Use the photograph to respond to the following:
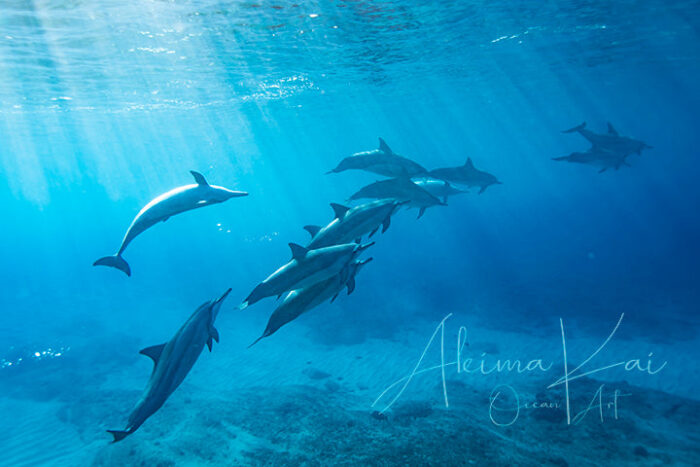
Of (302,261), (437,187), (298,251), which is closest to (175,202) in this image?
(298,251)

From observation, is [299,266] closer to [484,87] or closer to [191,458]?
[191,458]

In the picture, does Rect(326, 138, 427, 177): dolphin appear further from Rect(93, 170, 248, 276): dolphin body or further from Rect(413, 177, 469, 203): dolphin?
Rect(93, 170, 248, 276): dolphin body

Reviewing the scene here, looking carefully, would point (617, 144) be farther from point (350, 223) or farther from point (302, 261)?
point (302, 261)

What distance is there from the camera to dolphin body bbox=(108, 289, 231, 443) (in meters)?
2.86

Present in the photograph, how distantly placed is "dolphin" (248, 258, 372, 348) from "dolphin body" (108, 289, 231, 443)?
1.58 ft

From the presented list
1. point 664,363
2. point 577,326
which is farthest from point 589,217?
point 664,363

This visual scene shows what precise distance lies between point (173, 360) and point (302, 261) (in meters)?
1.43

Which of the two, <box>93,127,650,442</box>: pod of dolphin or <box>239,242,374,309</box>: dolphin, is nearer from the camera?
<box>93,127,650,442</box>: pod of dolphin

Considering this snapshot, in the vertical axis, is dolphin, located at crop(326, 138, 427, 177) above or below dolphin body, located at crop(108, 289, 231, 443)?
below

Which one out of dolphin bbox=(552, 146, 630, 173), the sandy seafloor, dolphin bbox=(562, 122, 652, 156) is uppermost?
dolphin bbox=(562, 122, 652, 156)

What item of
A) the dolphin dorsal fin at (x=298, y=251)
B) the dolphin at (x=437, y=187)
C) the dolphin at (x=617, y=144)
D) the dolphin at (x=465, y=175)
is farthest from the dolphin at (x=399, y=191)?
the dolphin at (x=617, y=144)

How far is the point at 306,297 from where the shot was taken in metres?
3.47

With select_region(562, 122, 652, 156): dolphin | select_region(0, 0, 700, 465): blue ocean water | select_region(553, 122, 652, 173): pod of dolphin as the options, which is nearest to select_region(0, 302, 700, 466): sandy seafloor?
select_region(0, 0, 700, 465): blue ocean water

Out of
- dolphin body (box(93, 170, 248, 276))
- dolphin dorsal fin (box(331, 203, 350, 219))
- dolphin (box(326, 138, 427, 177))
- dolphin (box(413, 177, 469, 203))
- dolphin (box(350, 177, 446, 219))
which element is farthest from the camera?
dolphin (box(413, 177, 469, 203))
